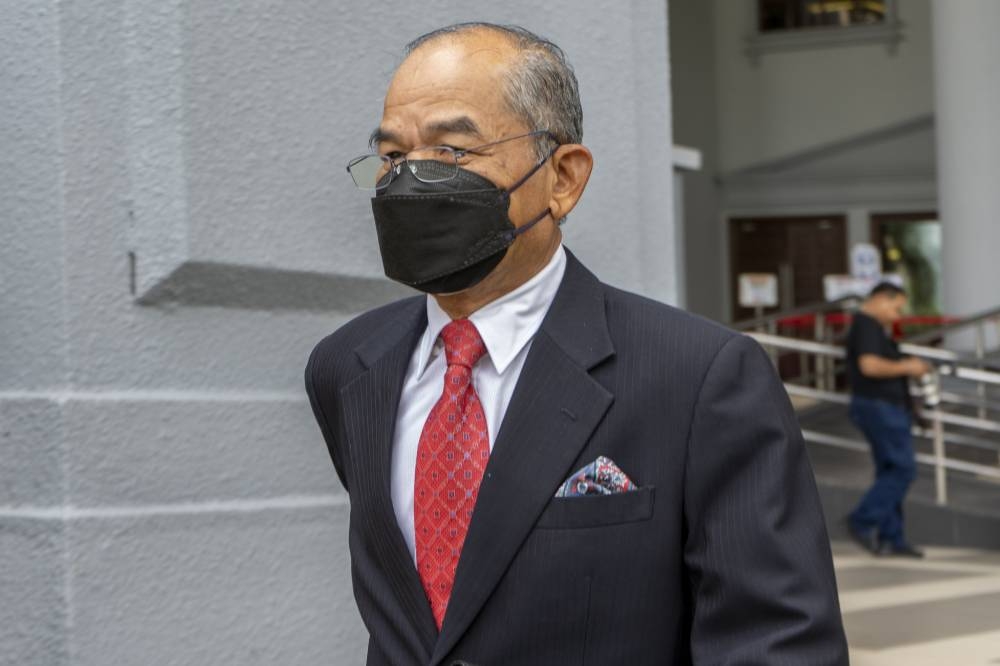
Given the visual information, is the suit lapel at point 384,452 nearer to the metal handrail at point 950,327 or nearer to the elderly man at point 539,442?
the elderly man at point 539,442

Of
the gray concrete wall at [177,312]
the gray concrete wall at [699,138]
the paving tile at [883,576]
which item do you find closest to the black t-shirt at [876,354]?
the paving tile at [883,576]

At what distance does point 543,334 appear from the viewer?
5.99 feet

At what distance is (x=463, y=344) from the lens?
1.84 meters

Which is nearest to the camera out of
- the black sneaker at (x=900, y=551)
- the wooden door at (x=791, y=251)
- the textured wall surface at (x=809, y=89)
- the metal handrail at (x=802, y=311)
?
the black sneaker at (x=900, y=551)

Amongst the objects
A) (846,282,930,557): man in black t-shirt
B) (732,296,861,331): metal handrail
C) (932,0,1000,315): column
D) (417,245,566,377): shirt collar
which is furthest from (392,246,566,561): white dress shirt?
(932,0,1000,315): column

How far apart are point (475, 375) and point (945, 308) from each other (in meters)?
14.8

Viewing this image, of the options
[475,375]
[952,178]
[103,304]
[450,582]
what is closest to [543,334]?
[475,375]

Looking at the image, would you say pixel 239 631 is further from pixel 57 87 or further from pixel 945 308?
pixel 945 308

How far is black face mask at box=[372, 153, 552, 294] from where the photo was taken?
182 cm

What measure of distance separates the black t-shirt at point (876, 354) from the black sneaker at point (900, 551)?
91 cm

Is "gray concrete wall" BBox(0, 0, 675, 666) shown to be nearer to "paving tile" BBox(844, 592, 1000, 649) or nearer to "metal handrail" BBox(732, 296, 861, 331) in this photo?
"paving tile" BBox(844, 592, 1000, 649)

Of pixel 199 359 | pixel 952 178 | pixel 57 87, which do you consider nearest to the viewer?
pixel 57 87

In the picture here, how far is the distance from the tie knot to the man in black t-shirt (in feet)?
24.0

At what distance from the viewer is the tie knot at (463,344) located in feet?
5.99
